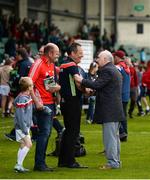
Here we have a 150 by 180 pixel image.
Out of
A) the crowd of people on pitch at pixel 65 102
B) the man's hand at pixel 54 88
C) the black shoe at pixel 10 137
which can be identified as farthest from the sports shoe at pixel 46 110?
the black shoe at pixel 10 137

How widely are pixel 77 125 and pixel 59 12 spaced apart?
46.1 m

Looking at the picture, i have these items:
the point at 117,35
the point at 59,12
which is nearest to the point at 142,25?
the point at 117,35

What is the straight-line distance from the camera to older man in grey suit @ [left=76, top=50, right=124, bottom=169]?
14750 millimetres

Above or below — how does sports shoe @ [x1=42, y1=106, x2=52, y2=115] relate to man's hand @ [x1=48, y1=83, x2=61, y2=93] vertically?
below

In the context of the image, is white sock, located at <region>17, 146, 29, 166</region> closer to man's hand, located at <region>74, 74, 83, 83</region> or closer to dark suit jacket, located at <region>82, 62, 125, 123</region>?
dark suit jacket, located at <region>82, 62, 125, 123</region>

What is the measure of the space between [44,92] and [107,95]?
3.64ft

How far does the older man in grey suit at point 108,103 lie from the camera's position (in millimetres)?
14750

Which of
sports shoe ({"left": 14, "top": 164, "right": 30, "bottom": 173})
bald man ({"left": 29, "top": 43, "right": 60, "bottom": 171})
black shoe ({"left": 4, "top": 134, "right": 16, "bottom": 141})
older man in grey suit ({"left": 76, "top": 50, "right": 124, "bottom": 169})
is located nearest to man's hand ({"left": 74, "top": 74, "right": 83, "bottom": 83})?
older man in grey suit ({"left": 76, "top": 50, "right": 124, "bottom": 169})

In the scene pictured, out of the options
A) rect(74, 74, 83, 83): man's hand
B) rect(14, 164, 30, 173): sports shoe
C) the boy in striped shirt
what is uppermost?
rect(74, 74, 83, 83): man's hand

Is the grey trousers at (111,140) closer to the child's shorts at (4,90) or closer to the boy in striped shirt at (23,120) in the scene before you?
the boy in striped shirt at (23,120)

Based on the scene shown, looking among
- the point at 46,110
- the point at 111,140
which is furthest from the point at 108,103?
the point at 46,110

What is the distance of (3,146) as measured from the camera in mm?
18984

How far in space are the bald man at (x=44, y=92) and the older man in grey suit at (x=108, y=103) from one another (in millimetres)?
525

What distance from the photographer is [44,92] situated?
14742mm
